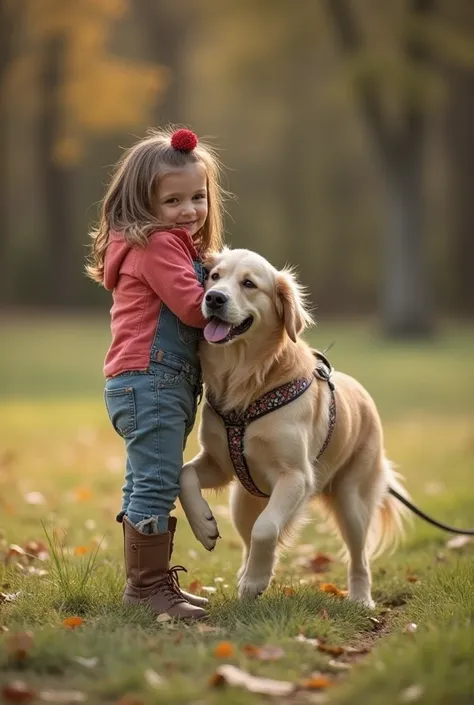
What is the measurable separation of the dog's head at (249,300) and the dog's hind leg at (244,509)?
89 cm

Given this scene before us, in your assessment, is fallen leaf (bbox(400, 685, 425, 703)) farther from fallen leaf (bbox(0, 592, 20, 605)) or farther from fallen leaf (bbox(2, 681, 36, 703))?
fallen leaf (bbox(0, 592, 20, 605))

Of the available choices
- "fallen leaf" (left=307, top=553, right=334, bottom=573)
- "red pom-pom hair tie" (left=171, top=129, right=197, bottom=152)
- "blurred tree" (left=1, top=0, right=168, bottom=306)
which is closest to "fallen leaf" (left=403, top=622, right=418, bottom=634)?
"fallen leaf" (left=307, top=553, right=334, bottom=573)

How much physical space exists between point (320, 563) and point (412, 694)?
10.5 feet

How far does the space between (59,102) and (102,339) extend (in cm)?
841

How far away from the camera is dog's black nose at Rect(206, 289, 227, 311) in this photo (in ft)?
13.5

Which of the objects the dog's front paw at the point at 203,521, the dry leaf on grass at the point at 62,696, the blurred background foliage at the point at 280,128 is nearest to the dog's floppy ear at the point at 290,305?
the dog's front paw at the point at 203,521

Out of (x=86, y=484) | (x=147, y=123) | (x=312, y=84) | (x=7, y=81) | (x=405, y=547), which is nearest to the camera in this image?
(x=405, y=547)

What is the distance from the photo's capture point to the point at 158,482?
422 cm

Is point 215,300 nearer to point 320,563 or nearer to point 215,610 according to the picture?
point 215,610

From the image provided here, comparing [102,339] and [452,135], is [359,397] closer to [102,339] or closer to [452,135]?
[102,339]

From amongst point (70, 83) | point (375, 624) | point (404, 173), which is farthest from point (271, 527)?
point (70, 83)

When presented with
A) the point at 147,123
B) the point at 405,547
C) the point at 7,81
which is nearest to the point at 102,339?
the point at 7,81

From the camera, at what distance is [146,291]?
431 cm

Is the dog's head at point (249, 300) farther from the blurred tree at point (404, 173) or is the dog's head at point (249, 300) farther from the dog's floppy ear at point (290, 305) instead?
the blurred tree at point (404, 173)
